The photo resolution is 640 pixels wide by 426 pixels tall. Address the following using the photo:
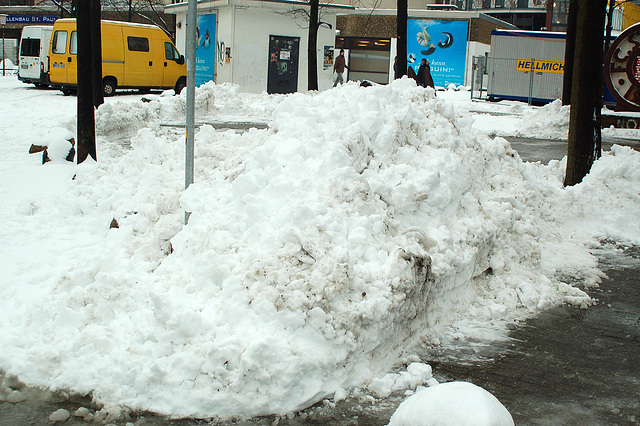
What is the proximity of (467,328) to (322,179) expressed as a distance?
1514mm

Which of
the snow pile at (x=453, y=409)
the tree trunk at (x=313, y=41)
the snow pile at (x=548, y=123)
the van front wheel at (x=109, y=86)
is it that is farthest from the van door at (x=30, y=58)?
the snow pile at (x=453, y=409)

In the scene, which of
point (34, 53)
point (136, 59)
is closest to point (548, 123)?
point (136, 59)

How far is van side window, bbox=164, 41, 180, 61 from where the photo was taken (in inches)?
916

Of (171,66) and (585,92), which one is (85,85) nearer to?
(585,92)

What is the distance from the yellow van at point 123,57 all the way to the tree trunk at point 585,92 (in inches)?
683

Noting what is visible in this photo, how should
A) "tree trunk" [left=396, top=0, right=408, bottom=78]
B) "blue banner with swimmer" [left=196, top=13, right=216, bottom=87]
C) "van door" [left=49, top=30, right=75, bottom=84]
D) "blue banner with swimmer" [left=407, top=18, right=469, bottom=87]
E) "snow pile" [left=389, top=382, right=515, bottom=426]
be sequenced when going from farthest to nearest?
1. "blue banner with swimmer" [left=407, top=18, right=469, bottom=87]
2. "blue banner with swimmer" [left=196, top=13, right=216, bottom=87]
3. "van door" [left=49, top=30, right=75, bottom=84]
4. "tree trunk" [left=396, top=0, right=408, bottom=78]
5. "snow pile" [left=389, top=382, right=515, bottom=426]

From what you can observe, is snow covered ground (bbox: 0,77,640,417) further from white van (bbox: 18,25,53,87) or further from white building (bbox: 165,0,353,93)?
white building (bbox: 165,0,353,93)

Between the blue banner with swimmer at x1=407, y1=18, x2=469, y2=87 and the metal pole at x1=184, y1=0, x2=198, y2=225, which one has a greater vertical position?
the blue banner with swimmer at x1=407, y1=18, x2=469, y2=87

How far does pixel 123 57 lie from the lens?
22188 millimetres

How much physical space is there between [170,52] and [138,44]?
1295mm

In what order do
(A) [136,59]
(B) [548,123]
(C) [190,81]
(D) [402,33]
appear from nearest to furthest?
(C) [190,81] → (B) [548,123] → (D) [402,33] → (A) [136,59]

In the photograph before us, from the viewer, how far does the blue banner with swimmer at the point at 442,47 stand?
35406 mm

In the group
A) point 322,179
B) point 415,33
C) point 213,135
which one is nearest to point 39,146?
point 213,135

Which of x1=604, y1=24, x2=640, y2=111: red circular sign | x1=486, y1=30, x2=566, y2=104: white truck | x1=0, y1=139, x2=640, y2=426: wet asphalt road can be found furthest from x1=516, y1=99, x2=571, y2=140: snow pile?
x1=0, y1=139, x2=640, y2=426: wet asphalt road
